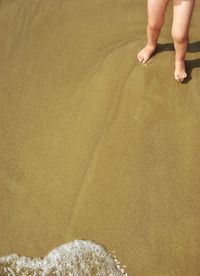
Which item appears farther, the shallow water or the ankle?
the ankle

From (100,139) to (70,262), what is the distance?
751 millimetres

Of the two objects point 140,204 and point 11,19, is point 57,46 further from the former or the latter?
point 140,204

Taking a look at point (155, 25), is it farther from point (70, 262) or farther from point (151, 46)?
point (70, 262)

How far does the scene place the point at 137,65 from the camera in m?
2.77

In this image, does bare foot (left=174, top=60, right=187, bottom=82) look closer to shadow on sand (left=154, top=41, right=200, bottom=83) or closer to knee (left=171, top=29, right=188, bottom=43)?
shadow on sand (left=154, top=41, right=200, bottom=83)

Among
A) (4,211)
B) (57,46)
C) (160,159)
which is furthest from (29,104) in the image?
(160,159)

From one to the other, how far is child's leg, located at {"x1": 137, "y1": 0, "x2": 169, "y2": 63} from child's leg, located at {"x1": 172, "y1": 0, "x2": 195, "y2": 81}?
0.36 feet

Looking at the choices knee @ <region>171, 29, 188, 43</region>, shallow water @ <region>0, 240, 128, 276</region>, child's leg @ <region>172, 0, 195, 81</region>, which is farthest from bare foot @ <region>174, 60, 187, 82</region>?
shallow water @ <region>0, 240, 128, 276</region>

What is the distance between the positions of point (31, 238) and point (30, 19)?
171 centimetres

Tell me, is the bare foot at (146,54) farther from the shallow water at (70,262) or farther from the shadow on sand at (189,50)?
the shallow water at (70,262)

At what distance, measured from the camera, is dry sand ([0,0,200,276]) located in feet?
7.30

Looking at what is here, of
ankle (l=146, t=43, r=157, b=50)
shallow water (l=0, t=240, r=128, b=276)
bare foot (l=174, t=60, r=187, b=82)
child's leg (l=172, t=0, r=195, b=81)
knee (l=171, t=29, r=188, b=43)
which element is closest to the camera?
shallow water (l=0, t=240, r=128, b=276)

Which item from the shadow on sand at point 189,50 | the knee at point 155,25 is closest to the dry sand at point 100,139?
the shadow on sand at point 189,50

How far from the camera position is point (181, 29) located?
2395 millimetres
